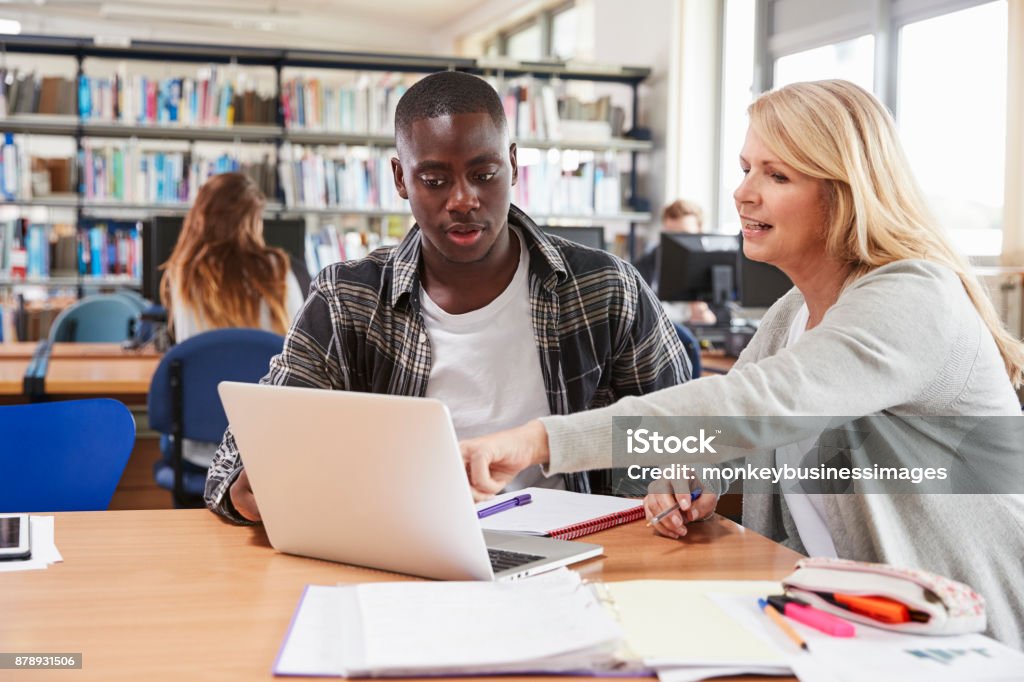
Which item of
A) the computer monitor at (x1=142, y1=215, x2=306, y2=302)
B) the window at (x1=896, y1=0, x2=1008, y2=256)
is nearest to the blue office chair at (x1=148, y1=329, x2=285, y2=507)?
the computer monitor at (x1=142, y1=215, x2=306, y2=302)

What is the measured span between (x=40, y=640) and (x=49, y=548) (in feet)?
1.07

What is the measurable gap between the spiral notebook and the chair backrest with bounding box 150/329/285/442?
1.37m

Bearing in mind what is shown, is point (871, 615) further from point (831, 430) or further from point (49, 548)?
point (49, 548)

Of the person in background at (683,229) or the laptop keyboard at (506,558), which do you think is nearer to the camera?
the laptop keyboard at (506,558)

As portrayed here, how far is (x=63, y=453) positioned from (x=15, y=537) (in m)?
0.54

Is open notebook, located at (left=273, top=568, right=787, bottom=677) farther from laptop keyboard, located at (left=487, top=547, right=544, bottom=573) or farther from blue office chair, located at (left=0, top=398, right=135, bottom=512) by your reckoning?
blue office chair, located at (left=0, top=398, right=135, bottom=512)

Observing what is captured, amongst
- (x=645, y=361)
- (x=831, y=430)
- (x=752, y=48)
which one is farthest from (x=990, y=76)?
(x=831, y=430)

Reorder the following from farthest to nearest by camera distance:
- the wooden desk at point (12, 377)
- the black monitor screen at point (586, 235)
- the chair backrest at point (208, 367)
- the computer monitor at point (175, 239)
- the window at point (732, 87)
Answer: the window at point (732, 87), the computer monitor at point (175, 239), the black monitor screen at point (586, 235), the wooden desk at point (12, 377), the chair backrest at point (208, 367)

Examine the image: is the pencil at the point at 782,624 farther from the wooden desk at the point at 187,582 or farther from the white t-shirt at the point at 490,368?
the white t-shirt at the point at 490,368

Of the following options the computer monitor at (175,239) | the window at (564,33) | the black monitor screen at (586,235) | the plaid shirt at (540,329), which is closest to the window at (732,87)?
the window at (564,33)

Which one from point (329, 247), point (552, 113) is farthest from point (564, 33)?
point (329, 247)

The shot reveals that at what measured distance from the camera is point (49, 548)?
125 centimetres

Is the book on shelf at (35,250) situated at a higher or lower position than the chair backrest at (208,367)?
higher

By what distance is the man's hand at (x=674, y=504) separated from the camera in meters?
1.33
